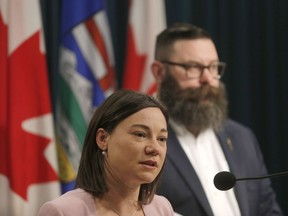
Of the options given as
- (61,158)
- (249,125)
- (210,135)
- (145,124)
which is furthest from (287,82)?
(145,124)

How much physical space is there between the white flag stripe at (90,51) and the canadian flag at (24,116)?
12.4 inches

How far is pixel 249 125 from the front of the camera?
4789mm

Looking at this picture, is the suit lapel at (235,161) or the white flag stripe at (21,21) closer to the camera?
the suit lapel at (235,161)

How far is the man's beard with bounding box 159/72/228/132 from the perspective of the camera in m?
3.65

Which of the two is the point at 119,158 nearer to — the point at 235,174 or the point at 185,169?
the point at 185,169

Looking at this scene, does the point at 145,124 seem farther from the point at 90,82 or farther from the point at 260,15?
the point at 260,15

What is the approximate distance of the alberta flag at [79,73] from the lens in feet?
13.1

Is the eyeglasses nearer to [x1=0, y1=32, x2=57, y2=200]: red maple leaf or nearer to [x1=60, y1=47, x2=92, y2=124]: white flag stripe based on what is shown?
[x1=60, y1=47, x2=92, y2=124]: white flag stripe

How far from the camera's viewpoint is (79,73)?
13.2ft

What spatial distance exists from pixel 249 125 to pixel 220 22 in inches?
29.5

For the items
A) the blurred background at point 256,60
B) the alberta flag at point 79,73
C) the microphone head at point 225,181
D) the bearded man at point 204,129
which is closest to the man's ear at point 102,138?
the microphone head at point 225,181

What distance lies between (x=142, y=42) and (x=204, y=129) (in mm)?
865

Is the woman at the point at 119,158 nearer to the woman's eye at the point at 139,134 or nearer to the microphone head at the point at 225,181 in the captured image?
the woman's eye at the point at 139,134

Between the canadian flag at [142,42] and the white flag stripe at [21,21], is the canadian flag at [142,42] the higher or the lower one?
the lower one
